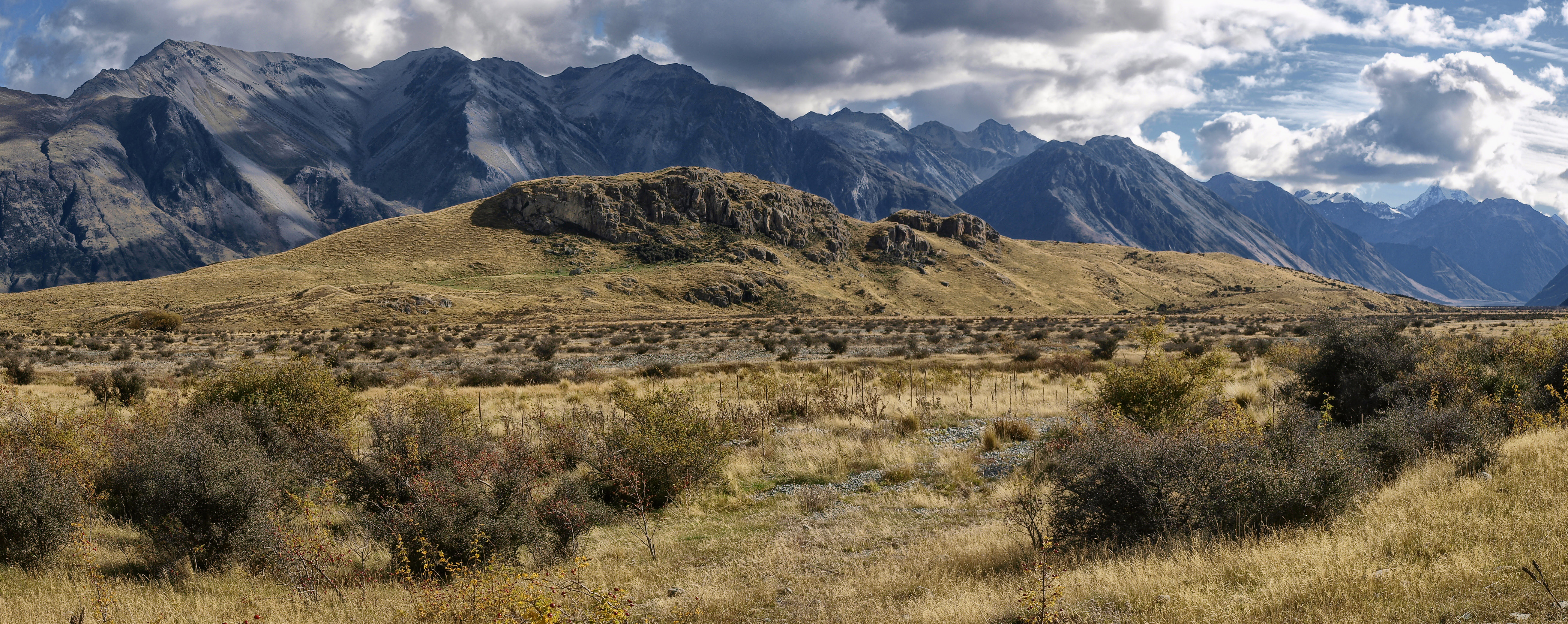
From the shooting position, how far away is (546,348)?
38812 mm

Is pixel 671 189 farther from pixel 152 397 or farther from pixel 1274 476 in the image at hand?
pixel 1274 476

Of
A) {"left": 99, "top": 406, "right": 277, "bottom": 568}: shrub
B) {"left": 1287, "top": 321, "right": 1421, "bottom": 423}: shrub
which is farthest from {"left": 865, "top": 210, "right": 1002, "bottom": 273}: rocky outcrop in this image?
{"left": 99, "top": 406, "right": 277, "bottom": 568}: shrub

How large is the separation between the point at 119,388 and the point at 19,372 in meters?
11.1

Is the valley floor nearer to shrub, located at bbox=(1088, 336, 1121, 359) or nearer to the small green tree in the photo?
the small green tree

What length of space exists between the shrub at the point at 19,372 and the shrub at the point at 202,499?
2531 centimetres

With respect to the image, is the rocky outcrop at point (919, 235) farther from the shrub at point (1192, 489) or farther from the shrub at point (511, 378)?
the shrub at point (1192, 489)

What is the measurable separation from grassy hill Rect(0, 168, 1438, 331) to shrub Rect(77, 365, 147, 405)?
5343 centimetres

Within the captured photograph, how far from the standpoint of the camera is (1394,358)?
48.1ft

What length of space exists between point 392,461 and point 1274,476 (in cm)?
1162

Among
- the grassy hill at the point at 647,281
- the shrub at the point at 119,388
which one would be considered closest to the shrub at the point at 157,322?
the grassy hill at the point at 647,281

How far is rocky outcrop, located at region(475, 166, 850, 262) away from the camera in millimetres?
125438

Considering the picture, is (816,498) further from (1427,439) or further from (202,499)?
(1427,439)

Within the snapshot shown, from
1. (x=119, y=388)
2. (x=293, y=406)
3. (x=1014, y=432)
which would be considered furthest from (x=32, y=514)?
(x=119, y=388)

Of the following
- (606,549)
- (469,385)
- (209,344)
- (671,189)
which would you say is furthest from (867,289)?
(606,549)
